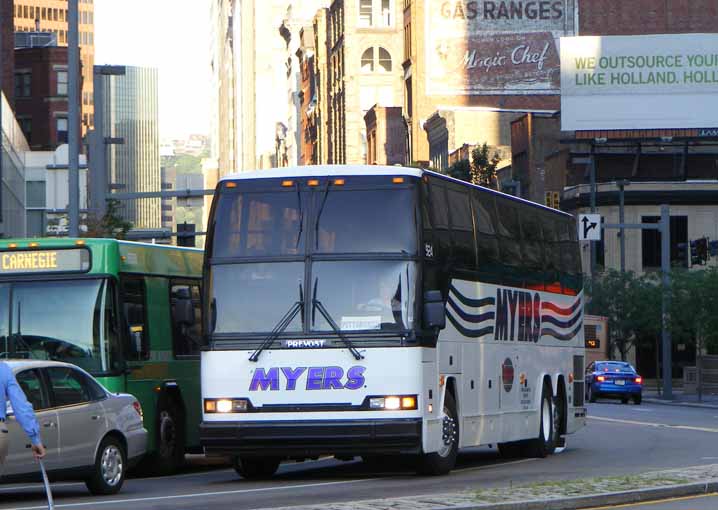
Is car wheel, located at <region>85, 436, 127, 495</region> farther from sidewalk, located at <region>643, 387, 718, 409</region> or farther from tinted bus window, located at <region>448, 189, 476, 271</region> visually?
sidewalk, located at <region>643, 387, 718, 409</region>

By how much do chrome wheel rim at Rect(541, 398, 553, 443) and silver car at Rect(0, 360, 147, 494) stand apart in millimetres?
7611

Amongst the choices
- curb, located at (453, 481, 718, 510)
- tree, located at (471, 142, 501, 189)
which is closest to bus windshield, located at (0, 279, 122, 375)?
curb, located at (453, 481, 718, 510)

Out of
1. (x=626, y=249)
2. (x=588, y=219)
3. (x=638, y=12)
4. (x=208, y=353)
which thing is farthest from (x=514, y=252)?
(x=638, y=12)

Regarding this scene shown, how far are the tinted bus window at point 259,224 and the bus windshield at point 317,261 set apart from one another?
0.01 m

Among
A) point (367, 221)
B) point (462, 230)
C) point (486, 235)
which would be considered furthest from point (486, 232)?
point (367, 221)

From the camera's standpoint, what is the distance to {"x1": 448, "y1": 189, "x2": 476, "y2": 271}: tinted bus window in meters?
19.4

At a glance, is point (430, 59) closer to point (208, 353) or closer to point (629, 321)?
point (629, 321)

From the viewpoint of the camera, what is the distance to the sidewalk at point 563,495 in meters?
13.7

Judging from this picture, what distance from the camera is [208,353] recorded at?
59.1ft

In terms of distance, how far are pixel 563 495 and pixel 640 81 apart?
7533 cm

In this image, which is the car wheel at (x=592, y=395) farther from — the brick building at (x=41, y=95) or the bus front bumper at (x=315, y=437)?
the brick building at (x=41, y=95)

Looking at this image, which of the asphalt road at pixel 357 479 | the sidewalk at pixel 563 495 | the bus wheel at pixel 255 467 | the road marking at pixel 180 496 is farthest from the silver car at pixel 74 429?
the sidewalk at pixel 563 495

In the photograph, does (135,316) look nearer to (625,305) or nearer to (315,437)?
(315,437)

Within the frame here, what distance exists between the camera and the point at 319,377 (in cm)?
1775
